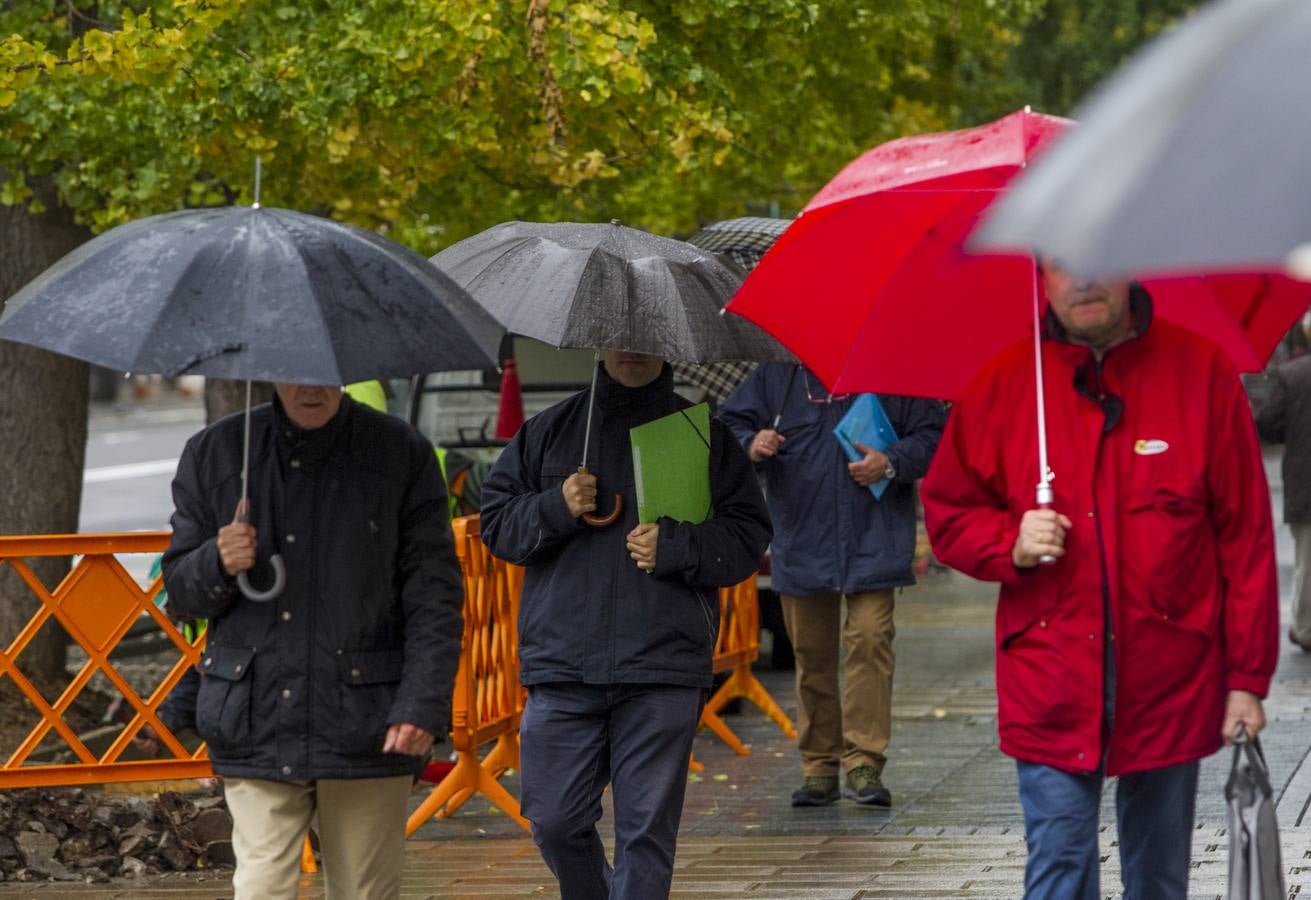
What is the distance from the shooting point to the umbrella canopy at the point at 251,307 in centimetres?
442

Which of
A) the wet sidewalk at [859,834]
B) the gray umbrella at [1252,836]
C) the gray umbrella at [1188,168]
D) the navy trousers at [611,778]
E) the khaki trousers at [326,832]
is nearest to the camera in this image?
the gray umbrella at [1188,168]

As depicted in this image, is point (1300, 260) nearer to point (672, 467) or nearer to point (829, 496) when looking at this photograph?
point (672, 467)

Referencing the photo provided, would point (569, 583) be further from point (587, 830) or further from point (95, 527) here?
point (95, 527)

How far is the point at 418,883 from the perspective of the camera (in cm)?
708

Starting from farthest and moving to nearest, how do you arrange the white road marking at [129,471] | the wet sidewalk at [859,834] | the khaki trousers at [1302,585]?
1. the white road marking at [129,471]
2. the khaki trousers at [1302,585]
3. the wet sidewalk at [859,834]

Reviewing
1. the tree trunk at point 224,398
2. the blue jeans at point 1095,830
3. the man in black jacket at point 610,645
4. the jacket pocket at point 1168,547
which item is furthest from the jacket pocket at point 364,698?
Answer: the tree trunk at point 224,398

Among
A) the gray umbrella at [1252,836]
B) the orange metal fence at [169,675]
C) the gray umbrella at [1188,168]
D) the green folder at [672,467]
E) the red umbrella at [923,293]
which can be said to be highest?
the gray umbrella at [1188,168]

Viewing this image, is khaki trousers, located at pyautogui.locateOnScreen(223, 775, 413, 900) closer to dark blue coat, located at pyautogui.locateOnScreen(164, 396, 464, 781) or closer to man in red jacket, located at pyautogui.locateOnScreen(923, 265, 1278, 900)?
dark blue coat, located at pyautogui.locateOnScreen(164, 396, 464, 781)

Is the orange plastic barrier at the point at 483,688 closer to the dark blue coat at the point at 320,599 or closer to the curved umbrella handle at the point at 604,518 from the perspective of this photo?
the curved umbrella handle at the point at 604,518

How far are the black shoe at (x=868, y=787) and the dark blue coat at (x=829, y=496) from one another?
68 cm

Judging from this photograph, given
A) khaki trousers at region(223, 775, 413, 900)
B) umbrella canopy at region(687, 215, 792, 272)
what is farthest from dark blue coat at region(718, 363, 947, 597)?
khaki trousers at region(223, 775, 413, 900)

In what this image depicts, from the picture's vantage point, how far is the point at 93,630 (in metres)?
7.66

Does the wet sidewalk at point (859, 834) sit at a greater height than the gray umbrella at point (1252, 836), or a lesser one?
lesser

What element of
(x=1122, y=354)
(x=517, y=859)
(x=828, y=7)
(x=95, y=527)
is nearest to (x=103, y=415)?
(x=95, y=527)
